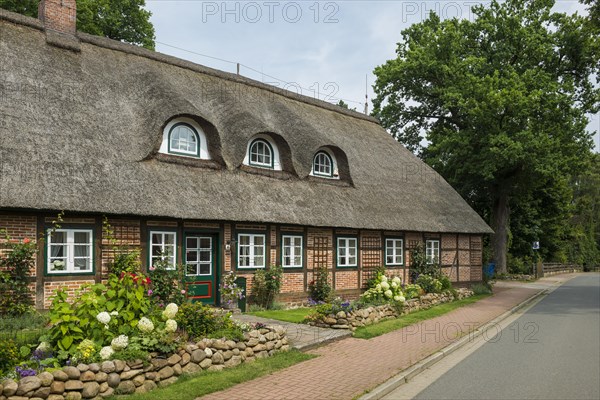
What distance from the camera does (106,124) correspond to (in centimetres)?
1302

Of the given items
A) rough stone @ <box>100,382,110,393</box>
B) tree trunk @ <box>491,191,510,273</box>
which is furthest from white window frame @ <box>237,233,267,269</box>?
tree trunk @ <box>491,191,510,273</box>

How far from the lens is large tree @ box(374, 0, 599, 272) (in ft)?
85.8

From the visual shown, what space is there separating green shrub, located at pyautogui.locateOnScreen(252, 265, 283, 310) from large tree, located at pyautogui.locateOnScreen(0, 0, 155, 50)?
1509 cm

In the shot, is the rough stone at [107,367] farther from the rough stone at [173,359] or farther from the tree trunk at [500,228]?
the tree trunk at [500,228]

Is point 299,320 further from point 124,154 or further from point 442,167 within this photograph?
point 442,167

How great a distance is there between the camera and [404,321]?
45.2 ft

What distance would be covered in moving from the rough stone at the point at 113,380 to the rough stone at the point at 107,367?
0.05m

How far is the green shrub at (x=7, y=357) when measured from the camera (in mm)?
6526

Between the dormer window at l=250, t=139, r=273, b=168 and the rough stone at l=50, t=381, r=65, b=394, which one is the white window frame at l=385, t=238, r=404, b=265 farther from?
the rough stone at l=50, t=381, r=65, b=394

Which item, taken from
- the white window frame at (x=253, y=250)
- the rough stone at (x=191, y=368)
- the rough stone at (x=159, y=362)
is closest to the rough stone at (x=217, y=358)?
the rough stone at (x=191, y=368)

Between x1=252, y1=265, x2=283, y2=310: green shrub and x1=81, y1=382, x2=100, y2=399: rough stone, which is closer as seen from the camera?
x1=81, y1=382, x2=100, y2=399: rough stone

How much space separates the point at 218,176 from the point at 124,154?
2720 millimetres

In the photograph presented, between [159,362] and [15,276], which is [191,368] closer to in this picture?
[159,362]

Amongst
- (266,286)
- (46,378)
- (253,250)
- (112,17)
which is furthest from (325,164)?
(112,17)
